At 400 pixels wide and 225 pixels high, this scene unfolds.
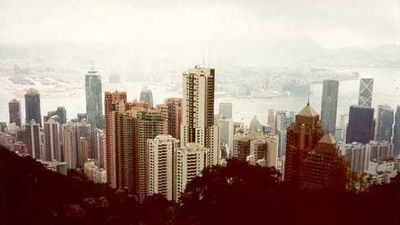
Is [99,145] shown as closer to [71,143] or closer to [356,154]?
[71,143]

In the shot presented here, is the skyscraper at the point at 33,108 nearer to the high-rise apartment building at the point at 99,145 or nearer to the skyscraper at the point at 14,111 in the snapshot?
the skyscraper at the point at 14,111

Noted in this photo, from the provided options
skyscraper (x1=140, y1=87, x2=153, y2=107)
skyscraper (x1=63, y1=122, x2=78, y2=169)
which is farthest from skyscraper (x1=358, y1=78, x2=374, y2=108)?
skyscraper (x1=63, y1=122, x2=78, y2=169)

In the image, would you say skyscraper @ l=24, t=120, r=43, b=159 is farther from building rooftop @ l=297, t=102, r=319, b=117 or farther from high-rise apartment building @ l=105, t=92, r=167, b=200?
building rooftop @ l=297, t=102, r=319, b=117

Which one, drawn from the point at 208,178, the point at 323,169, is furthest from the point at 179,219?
the point at 323,169

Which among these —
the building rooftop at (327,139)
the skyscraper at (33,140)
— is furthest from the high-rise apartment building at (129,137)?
the building rooftop at (327,139)

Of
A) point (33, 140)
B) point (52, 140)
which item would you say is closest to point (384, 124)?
point (52, 140)

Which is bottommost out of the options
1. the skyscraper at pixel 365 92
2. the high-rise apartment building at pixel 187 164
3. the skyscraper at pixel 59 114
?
the high-rise apartment building at pixel 187 164

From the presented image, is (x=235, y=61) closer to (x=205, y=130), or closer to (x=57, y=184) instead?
(x=205, y=130)
